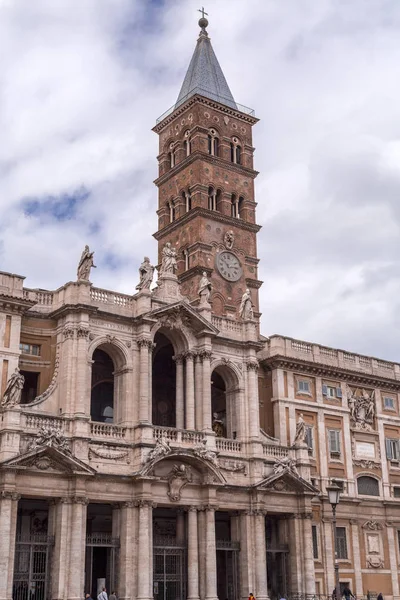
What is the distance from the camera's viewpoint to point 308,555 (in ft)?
159

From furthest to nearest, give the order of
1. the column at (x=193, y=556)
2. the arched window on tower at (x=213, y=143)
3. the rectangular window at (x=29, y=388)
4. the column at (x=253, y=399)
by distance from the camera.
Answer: the arched window on tower at (x=213, y=143) → the column at (x=253, y=399) → the rectangular window at (x=29, y=388) → the column at (x=193, y=556)

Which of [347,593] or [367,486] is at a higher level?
[367,486]

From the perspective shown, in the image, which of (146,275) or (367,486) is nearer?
(146,275)

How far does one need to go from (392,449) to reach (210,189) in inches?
921

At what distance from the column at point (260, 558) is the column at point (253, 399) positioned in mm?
4808

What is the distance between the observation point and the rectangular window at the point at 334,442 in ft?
181

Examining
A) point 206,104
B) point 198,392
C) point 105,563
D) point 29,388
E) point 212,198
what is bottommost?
point 105,563

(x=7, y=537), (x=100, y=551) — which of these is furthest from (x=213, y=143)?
(x=7, y=537)

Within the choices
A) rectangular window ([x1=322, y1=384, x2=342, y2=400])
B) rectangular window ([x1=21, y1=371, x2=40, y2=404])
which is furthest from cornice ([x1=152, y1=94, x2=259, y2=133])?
rectangular window ([x1=21, y1=371, x2=40, y2=404])

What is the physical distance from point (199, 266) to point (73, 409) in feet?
62.6

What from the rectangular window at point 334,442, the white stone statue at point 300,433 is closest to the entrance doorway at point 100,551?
the white stone statue at point 300,433

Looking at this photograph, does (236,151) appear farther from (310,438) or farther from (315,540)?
(315,540)

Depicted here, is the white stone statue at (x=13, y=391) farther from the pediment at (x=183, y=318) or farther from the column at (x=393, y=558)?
the column at (x=393, y=558)

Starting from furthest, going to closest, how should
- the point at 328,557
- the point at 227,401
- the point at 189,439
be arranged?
the point at 328,557, the point at 227,401, the point at 189,439
